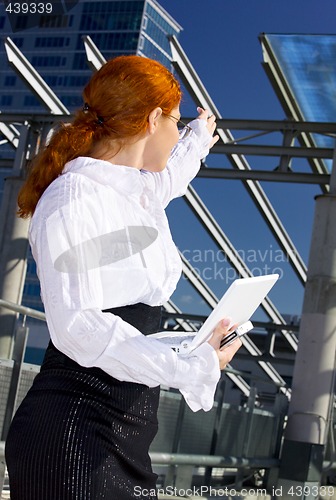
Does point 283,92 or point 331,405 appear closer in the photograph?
point 331,405

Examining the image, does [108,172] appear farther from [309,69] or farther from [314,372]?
[309,69]

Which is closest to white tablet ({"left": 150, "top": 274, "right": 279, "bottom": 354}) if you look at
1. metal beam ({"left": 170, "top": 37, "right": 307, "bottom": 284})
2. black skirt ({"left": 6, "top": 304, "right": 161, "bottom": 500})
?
black skirt ({"left": 6, "top": 304, "right": 161, "bottom": 500})

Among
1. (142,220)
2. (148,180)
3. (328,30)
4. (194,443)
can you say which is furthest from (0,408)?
(328,30)

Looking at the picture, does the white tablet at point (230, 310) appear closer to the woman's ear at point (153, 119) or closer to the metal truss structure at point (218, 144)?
the woman's ear at point (153, 119)

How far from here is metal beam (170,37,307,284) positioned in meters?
12.3

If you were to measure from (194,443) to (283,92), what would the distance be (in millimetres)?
6295

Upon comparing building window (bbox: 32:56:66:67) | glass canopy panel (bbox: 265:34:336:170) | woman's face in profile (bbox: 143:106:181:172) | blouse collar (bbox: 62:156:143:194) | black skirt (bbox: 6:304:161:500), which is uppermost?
building window (bbox: 32:56:66:67)

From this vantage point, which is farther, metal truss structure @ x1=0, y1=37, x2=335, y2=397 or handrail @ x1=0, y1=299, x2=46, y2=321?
metal truss structure @ x1=0, y1=37, x2=335, y2=397

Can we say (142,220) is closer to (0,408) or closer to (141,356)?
(141,356)

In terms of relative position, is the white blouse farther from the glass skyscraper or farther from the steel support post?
the glass skyscraper

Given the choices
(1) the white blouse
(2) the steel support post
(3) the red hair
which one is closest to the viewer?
(1) the white blouse

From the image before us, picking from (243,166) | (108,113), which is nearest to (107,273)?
(108,113)

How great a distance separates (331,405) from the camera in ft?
37.3

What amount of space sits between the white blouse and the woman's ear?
10cm
